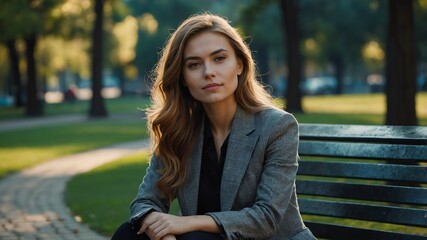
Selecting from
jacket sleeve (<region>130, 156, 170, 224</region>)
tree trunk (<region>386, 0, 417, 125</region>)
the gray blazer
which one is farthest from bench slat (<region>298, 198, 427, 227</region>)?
tree trunk (<region>386, 0, 417, 125</region>)

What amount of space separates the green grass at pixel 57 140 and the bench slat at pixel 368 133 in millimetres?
10611

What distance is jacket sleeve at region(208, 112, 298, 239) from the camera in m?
3.81

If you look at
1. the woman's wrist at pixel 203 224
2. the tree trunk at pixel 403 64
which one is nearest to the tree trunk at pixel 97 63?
the tree trunk at pixel 403 64

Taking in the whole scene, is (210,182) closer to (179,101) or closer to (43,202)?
(179,101)

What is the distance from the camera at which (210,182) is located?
4102 mm

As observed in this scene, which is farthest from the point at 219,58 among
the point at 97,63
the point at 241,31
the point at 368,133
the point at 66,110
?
the point at 66,110

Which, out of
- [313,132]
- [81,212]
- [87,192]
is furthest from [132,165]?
[313,132]

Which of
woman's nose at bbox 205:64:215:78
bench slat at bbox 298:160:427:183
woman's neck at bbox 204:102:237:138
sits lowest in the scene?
bench slat at bbox 298:160:427:183

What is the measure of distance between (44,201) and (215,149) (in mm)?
6990

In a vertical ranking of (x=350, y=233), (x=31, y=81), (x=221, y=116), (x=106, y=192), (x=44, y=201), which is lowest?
(x=31, y=81)

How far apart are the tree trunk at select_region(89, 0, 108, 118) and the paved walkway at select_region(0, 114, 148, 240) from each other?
1651cm

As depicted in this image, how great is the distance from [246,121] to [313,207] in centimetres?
104

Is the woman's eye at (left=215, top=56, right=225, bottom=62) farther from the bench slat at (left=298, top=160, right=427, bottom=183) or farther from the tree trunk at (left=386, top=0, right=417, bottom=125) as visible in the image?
the tree trunk at (left=386, top=0, right=417, bottom=125)

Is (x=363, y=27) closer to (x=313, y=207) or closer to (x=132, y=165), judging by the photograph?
(x=132, y=165)
